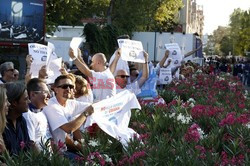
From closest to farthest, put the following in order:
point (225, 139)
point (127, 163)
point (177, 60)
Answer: point (127, 163)
point (225, 139)
point (177, 60)

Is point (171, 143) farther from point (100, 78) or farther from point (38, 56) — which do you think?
point (38, 56)

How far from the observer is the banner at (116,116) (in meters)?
6.34

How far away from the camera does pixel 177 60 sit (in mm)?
15273

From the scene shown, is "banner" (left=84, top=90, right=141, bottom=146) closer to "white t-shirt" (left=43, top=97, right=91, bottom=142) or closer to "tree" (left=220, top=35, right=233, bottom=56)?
"white t-shirt" (left=43, top=97, right=91, bottom=142)

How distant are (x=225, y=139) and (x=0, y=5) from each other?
14.9 m

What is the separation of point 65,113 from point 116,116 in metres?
0.70

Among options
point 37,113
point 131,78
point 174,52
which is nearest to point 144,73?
point 131,78

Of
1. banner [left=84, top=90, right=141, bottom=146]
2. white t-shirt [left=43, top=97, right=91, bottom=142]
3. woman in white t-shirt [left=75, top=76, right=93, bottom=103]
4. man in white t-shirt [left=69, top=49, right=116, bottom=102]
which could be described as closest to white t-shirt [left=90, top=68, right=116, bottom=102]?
A: man in white t-shirt [left=69, top=49, right=116, bottom=102]

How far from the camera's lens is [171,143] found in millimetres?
5824

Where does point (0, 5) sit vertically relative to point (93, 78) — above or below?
above

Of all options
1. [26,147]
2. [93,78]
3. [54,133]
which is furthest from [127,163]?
[93,78]

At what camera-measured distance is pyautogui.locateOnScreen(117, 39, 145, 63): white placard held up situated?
955 centimetres

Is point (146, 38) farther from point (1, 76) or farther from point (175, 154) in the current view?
point (175, 154)

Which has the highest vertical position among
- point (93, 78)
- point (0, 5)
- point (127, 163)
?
point (0, 5)
